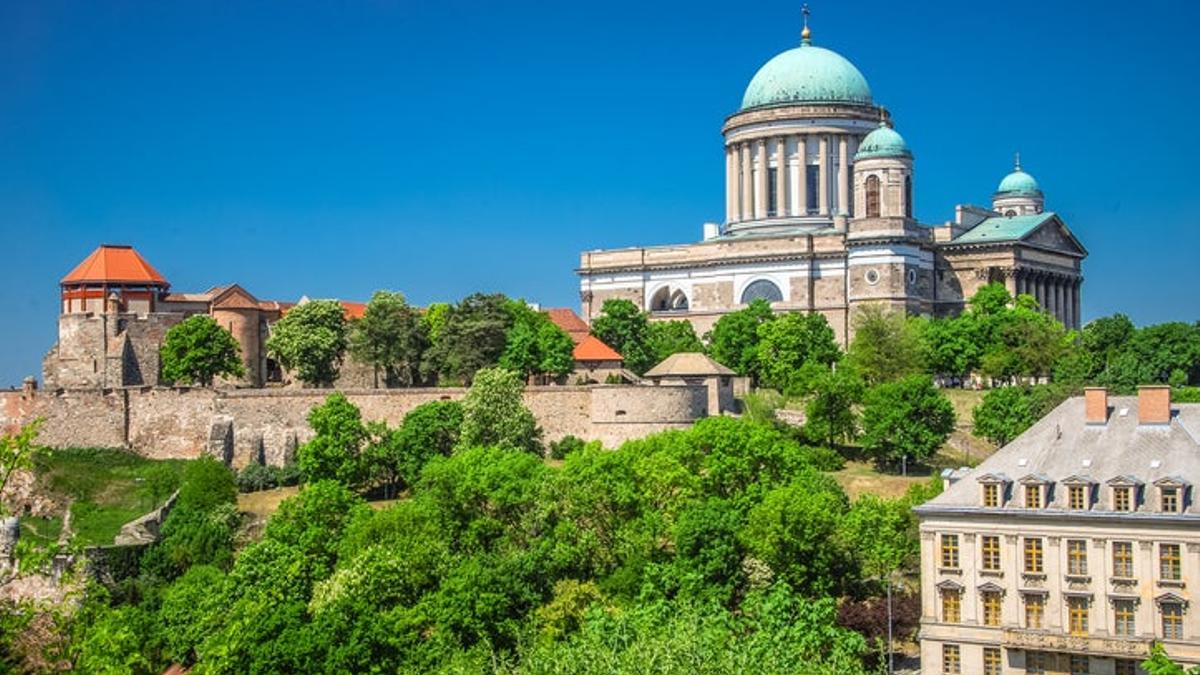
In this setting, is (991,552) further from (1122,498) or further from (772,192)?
(772,192)

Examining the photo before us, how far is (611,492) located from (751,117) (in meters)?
47.0

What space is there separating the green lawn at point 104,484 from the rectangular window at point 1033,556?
30.8 meters

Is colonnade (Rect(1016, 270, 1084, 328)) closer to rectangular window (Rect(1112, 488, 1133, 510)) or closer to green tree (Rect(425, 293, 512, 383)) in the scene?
green tree (Rect(425, 293, 512, 383))

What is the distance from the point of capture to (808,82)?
9162cm

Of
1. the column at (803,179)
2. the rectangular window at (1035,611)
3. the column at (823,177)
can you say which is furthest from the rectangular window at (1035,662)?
the column at (803,179)

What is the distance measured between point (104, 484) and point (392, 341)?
51.3 feet

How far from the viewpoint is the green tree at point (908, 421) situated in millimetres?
58844

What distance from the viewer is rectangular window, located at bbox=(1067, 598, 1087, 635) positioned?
3822 cm

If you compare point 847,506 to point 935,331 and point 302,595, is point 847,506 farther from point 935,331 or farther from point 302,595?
point 935,331

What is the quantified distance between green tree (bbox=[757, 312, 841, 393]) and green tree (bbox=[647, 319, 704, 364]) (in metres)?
3.74

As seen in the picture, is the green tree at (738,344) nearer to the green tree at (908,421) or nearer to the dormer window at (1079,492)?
the green tree at (908,421)

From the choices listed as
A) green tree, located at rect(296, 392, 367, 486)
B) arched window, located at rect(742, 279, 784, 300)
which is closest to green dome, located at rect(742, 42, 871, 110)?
arched window, located at rect(742, 279, 784, 300)

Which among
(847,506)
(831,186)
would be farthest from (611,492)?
(831,186)

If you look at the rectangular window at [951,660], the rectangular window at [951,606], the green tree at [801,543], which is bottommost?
the rectangular window at [951,660]
